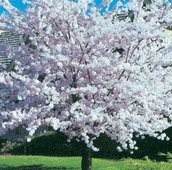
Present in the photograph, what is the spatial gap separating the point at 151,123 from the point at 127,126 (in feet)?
1.82

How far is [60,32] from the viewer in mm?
10391

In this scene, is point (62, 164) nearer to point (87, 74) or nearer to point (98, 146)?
point (98, 146)

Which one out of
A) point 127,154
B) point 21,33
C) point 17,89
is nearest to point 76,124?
point 17,89

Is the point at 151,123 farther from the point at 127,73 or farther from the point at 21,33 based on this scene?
the point at 21,33

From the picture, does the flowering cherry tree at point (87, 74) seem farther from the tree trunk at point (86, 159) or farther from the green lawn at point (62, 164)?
the green lawn at point (62, 164)

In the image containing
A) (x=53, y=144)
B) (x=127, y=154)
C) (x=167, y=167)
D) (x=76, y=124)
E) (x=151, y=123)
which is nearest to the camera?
(x=76, y=124)

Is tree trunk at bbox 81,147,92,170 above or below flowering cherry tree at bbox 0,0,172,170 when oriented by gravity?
below

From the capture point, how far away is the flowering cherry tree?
9594 mm

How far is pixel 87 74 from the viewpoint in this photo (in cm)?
1014

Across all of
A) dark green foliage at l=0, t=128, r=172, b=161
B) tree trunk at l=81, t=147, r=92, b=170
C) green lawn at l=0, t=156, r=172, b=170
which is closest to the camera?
tree trunk at l=81, t=147, r=92, b=170

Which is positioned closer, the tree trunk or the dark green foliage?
the tree trunk

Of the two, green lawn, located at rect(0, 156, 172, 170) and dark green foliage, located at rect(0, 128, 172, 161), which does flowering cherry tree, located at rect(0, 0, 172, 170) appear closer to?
green lawn, located at rect(0, 156, 172, 170)

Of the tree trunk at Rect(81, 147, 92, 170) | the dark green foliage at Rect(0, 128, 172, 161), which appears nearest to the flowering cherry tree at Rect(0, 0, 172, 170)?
the tree trunk at Rect(81, 147, 92, 170)

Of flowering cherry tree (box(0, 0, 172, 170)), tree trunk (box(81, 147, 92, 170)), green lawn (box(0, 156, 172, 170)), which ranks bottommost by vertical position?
tree trunk (box(81, 147, 92, 170))
